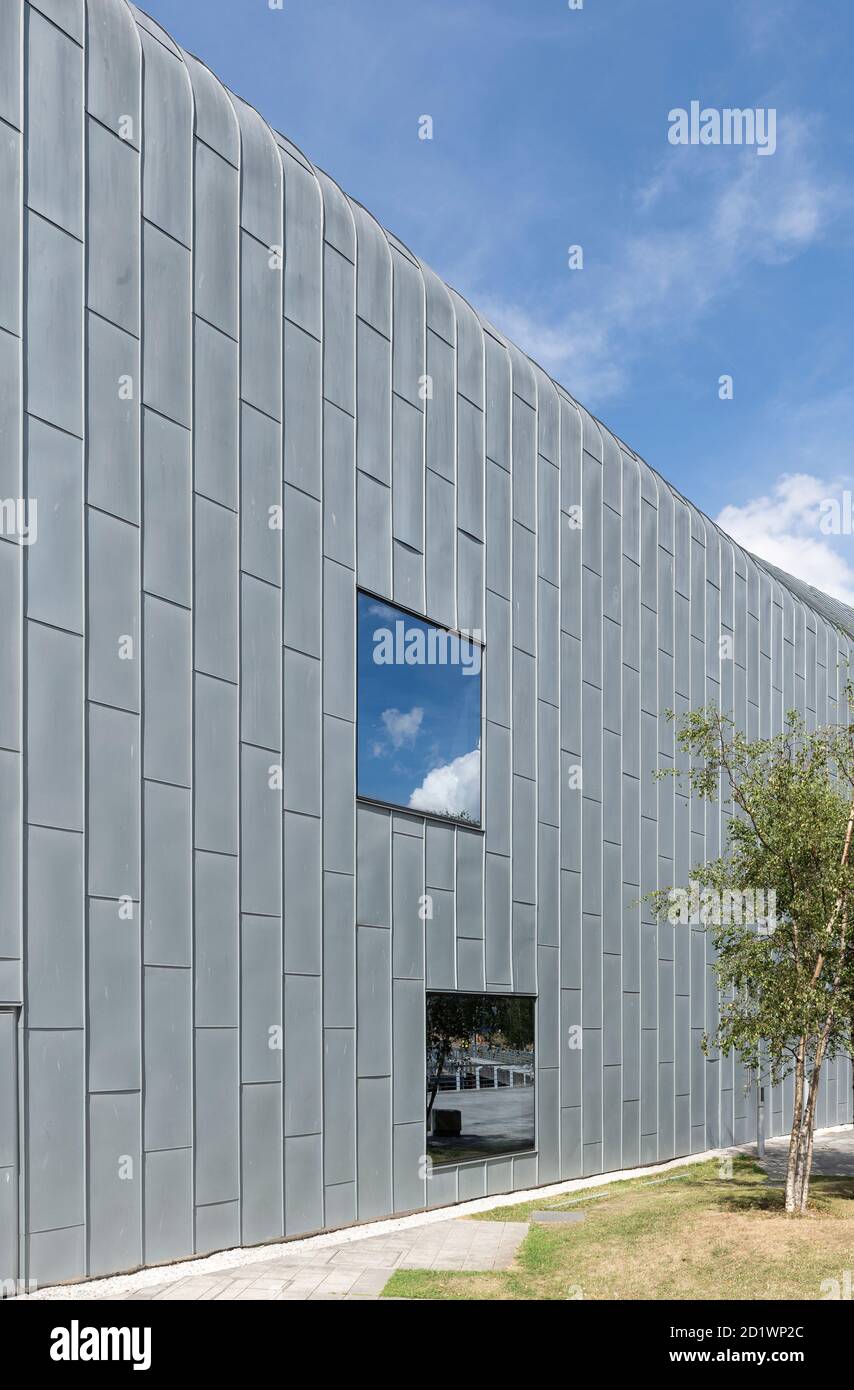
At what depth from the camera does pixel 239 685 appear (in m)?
13.2

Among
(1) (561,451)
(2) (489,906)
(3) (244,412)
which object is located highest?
(1) (561,451)

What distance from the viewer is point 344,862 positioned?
48.1 ft

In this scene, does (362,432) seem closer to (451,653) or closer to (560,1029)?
(451,653)

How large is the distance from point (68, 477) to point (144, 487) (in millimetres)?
965

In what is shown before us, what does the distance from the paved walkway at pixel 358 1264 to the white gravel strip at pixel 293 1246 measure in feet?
0.40

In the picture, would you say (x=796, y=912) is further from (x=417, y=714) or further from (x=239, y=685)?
(x=239, y=685)

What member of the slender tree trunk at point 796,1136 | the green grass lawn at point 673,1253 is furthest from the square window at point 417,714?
the green grass lawn at point 673,1253

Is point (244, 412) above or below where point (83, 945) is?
above

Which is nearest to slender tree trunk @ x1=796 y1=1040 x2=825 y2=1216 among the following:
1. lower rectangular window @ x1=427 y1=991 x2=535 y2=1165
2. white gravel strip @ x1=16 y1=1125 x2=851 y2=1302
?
white gravel strip @ x1=16 y1=1125 x2=851 y2=1302

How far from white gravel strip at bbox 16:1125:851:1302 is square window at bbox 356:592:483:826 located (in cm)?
473

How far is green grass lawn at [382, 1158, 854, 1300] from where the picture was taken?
10906mm

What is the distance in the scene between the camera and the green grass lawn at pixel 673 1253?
35.8 ft

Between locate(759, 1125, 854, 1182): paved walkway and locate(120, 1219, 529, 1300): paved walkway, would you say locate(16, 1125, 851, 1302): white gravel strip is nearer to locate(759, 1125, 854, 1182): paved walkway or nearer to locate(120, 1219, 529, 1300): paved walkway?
locate(120, 1219, 529, 1300): paved walkway
